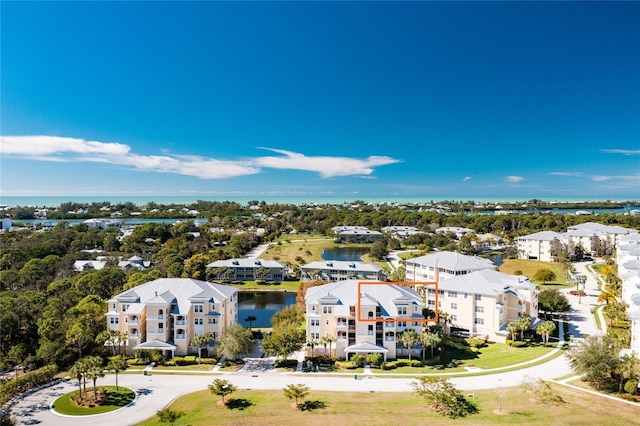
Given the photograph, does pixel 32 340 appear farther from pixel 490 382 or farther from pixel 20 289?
pixel 490 382

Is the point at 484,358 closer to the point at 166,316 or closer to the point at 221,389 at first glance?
the point at 221,389

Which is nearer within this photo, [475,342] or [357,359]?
[357,359]

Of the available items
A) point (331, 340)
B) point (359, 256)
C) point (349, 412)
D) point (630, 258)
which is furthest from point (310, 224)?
point (349, 412)

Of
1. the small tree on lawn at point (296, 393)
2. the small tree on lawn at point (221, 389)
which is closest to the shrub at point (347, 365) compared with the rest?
the small tree on lawn at point (296, 393)

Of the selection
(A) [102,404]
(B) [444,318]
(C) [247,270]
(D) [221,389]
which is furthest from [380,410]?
(C) [247,270]

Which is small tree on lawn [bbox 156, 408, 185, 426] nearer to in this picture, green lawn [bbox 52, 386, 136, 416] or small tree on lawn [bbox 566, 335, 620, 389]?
green lawn [bbox 52, 386, 136, 416]

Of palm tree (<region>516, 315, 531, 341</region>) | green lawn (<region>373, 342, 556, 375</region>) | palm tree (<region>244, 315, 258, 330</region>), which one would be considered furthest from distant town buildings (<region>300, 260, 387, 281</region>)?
green lawn (<region>373, 342, 556, 375</region>)
